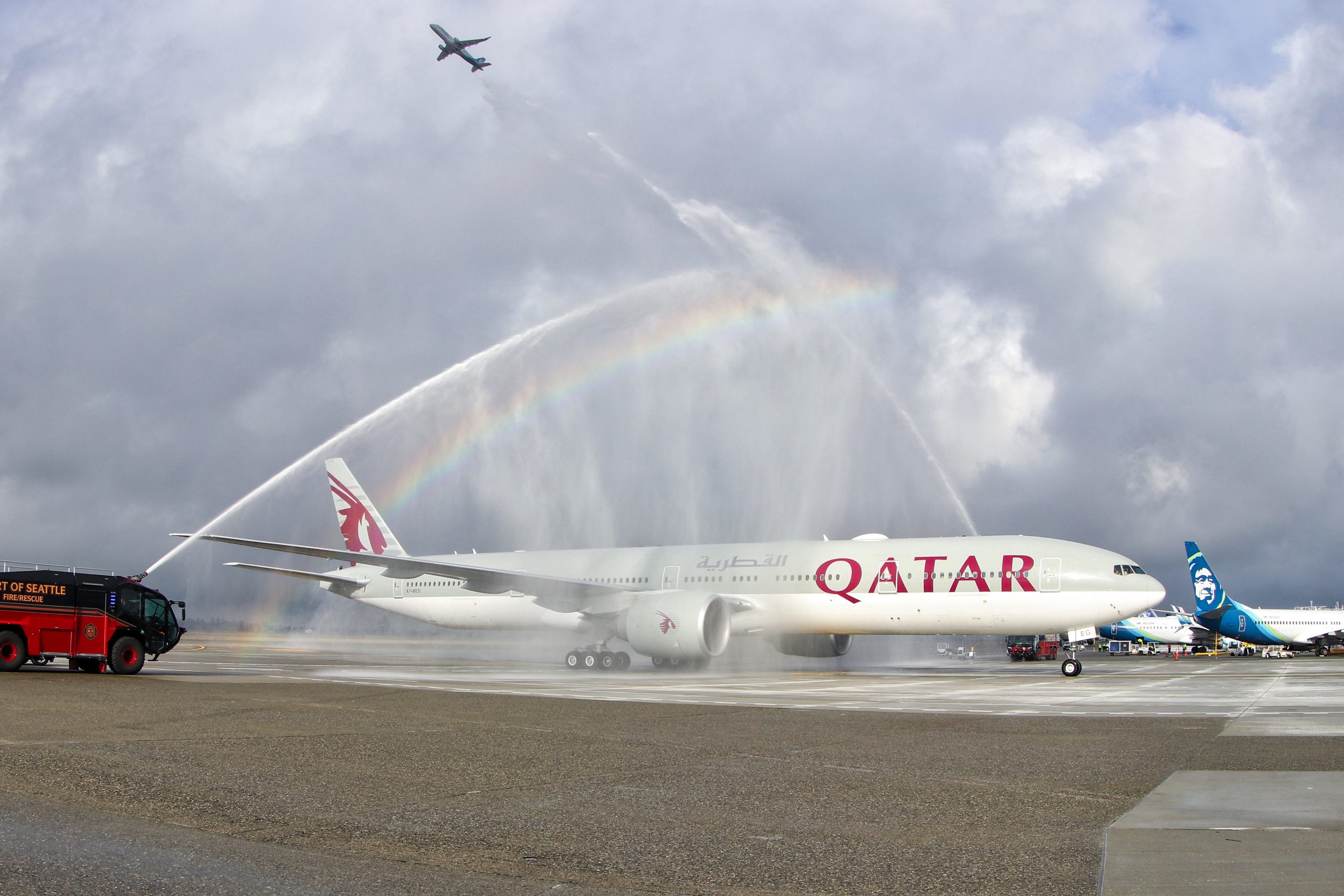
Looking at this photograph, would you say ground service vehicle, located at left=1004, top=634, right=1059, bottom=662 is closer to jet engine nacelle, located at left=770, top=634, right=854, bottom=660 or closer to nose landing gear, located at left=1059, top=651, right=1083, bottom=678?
jet engine nacelle, located at left=770, top=634, right=854, bottom=660

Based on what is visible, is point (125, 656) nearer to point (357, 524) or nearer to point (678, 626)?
point (678, 626)

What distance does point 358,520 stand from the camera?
46.8 m

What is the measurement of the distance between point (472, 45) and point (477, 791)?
117ft

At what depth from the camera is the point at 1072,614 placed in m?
30.5

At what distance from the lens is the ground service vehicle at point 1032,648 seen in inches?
2310

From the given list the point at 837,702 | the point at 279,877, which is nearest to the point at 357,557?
the point at 837,702

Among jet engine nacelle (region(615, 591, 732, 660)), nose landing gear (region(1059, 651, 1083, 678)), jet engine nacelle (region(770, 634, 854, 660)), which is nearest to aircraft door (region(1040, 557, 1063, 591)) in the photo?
nose landing gear (region(1059, 651, 1083, 678))

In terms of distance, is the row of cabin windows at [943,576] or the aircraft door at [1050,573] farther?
the row of cabin windows at [943,576]

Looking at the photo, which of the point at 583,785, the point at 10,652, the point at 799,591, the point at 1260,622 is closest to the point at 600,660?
the point at 799,591

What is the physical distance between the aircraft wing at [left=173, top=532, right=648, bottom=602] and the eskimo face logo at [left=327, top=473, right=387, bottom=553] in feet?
39.2

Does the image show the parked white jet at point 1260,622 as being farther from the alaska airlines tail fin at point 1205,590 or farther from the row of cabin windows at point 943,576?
the row of cabin windows at point 943,576

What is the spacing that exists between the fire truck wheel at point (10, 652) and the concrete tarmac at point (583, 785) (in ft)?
12.6

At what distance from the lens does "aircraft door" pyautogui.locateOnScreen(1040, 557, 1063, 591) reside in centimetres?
3064

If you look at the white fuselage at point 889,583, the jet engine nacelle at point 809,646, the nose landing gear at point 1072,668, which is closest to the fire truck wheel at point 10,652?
the white fuselage at point 889,583
